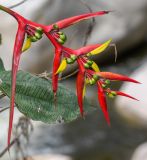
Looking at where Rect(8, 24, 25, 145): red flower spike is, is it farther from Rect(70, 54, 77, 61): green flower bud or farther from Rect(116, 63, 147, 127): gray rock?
Rect(116, 63, 147, 127): gray rock

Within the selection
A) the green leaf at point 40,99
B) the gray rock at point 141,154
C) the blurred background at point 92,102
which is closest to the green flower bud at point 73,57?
the green leaf at point 40,99

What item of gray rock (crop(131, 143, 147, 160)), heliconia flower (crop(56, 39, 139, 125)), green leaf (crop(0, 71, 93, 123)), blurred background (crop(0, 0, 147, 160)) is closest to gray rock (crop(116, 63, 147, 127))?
blurred background (crop(0, 0, 147, 160))

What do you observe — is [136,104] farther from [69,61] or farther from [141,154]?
[69,61]

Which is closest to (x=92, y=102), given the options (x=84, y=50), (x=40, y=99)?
(x=40, y=99)

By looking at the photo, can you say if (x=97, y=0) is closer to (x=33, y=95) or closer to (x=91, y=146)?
(x=91, y=146)

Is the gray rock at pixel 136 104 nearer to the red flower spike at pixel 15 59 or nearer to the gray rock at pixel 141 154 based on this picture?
the gray rock at pixel 141 154
